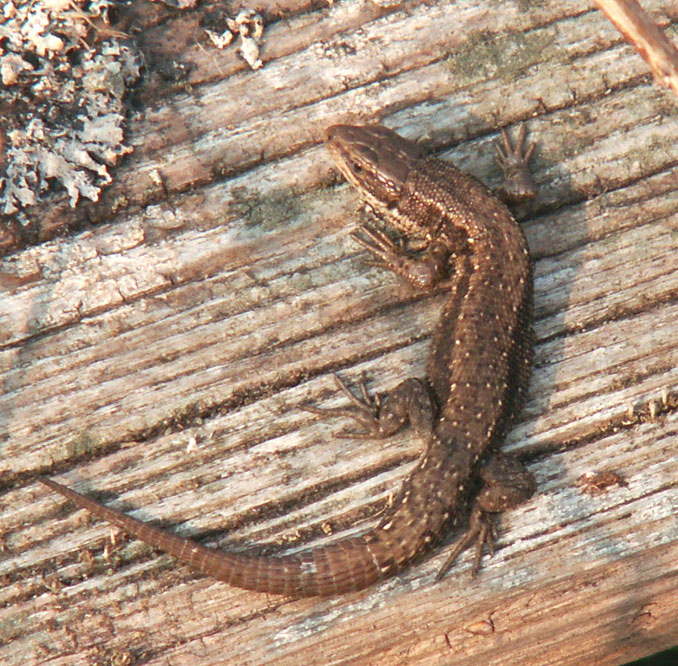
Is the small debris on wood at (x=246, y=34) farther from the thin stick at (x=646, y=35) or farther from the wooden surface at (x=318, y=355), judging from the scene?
the thin stick at (x=646, y=35)

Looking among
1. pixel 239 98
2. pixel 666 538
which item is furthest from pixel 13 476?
pixel 666 538

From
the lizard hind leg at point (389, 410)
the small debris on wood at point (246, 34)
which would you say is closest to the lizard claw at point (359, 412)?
the lizard hind leg at point (389, 410)

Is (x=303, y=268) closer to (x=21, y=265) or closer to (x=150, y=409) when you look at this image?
(x=150, y=409)

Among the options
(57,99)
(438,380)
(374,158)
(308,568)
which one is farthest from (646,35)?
(57,99)

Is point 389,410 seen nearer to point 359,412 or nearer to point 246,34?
point 359,412

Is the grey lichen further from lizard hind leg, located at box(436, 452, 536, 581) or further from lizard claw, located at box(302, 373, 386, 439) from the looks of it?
lizard hind leg, located at box(436, 452, 536, 581)

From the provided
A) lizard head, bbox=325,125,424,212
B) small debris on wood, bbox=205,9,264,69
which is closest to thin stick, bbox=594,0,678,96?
lizard head, bbox=325,125,424,212
